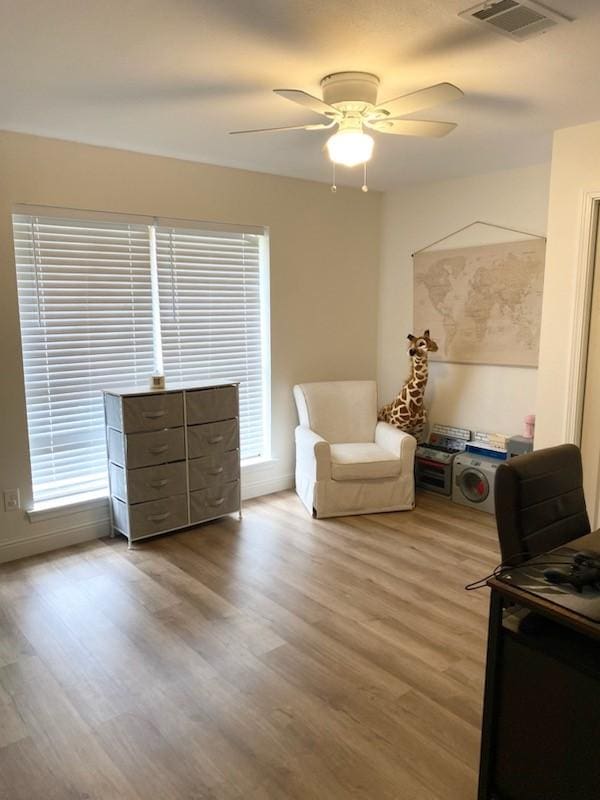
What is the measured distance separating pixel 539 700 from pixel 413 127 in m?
2.28

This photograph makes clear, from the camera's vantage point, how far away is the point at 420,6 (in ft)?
5.92

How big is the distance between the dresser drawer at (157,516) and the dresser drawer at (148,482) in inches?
1.8

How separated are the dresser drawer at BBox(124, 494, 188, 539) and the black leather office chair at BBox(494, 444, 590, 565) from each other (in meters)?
2.39

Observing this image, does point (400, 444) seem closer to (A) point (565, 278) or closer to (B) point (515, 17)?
(A) point (565, 278)

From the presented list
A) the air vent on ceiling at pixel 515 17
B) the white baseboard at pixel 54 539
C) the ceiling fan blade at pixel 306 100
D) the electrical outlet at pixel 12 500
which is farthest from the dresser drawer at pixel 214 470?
the air vent on ceiling at pixel 515 17

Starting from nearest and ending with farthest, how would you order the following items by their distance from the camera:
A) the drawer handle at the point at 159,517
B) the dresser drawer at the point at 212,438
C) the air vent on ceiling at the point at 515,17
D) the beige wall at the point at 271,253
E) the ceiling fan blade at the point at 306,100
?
the air vent on ceiling at the point at 515,17 < the ceiling fan blade at the point at 306,100 < the beige wall at the point at 271,253 < the drawer handle at the point at 159,517 < the dresser drawer at the point at 212,438

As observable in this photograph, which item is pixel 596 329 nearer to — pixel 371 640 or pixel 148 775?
pixel 371 640

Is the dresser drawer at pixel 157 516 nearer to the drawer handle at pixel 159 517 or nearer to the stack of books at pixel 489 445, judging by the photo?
the drawer handle at pixel 159 517

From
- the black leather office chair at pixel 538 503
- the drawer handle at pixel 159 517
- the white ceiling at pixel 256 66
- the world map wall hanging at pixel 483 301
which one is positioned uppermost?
the white ceiling at pixel 256 66

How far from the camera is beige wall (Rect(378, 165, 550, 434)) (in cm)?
407

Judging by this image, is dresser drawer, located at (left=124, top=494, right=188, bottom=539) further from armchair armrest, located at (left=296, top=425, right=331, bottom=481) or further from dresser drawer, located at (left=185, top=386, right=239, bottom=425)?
armchair armrest, located at (left=296, top=425, right=331, bottom=481)

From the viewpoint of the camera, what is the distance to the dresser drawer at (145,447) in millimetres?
3473

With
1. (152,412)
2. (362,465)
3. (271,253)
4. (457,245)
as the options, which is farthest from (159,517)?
(457,245)

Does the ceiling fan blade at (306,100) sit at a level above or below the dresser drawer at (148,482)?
above
